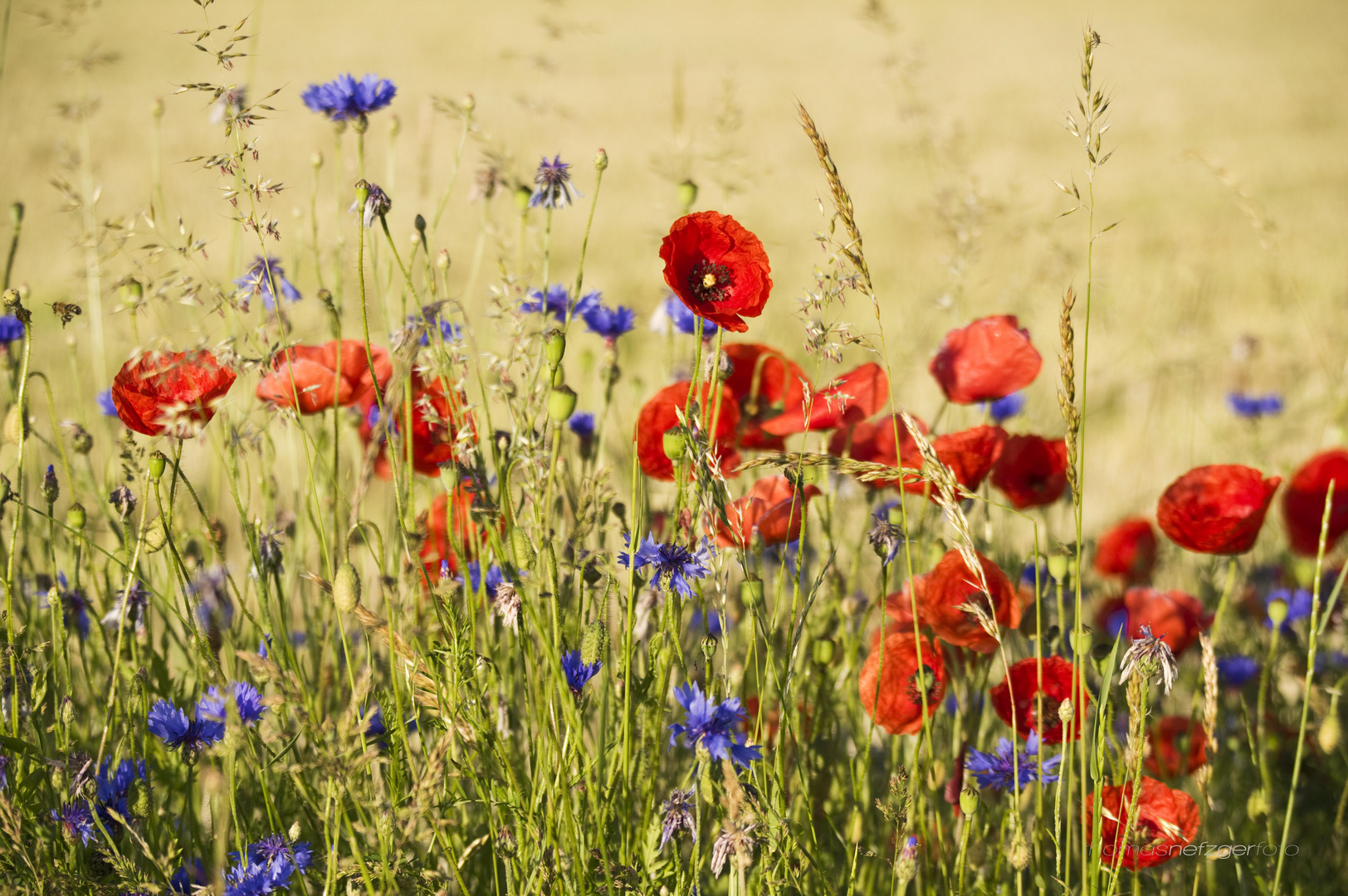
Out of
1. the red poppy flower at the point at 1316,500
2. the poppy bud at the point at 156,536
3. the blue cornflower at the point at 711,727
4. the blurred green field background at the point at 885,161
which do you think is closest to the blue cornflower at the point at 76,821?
the poppy bud at the point at 156,536

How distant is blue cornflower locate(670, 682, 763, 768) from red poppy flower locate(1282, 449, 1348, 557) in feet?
4.24

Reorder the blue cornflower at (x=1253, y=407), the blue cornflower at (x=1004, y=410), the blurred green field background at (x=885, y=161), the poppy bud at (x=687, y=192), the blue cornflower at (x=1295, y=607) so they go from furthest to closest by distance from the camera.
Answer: the blue cornflower at (x=1253, y=407)
the blurred green field background at (x=885, y=161)
the blue cornflower at (x=1004, y=410)
the blue cornflower at (x=1295, y=607)
the poppy bud at (x=687, y=192)

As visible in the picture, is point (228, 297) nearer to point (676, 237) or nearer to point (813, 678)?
point (676, 237)

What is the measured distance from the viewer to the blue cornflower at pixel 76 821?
0.94 meters

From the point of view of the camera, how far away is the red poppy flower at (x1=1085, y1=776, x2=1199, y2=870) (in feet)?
3.34

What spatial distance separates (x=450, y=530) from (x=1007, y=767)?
642 mm

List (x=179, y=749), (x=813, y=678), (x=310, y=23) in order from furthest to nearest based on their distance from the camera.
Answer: (x=310, y=23) → (x=813, y=678) → (x=179, y=749)

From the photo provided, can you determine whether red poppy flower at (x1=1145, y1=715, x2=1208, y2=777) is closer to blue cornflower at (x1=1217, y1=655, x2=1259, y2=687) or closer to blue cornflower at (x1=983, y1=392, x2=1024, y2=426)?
blue cornflower at (x1=1217, y1=655, x2=1259, y2=687)

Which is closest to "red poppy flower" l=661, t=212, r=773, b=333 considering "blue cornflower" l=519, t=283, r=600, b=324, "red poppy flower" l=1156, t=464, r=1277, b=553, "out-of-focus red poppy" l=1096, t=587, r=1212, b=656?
"blue cornflower" l=519, t=283, r=600, b=324

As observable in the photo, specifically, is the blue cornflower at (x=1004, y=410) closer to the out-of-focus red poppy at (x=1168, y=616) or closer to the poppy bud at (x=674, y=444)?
the out-of-focus red poppy at (x=1168, y=616)

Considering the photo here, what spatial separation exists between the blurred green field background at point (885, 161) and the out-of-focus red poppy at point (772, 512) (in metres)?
0.35

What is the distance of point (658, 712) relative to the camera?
1044 millimetres

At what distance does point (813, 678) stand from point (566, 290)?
68 cm

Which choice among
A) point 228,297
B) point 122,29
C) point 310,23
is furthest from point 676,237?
→ point 310,23
